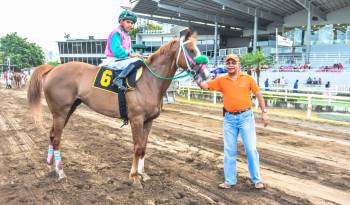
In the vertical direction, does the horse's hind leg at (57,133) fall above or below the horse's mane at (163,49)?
below

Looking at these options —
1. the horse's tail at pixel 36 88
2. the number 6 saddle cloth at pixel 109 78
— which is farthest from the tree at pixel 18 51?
the number 6 saddle cloth at pixel 109 78

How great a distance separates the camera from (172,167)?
5.39 metres

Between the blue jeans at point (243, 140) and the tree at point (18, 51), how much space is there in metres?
69.2

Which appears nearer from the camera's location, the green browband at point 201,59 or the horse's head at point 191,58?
the green browband at point 201,59

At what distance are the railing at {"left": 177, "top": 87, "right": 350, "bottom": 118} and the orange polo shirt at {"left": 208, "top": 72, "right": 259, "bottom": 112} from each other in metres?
8.43

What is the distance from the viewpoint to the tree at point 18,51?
65444 mm

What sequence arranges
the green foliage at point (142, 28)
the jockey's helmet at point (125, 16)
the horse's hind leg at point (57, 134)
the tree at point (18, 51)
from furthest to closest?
the tree at point (18, 51) < the green foliage at point (142, 28) < the horse's hind leg at point (57, 134) < the jockey's helmet at point (125, 16)

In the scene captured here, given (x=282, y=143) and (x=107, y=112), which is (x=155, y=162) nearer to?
(x=107, y=112)

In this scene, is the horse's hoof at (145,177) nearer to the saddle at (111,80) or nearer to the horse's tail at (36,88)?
the saddle at (111,80)

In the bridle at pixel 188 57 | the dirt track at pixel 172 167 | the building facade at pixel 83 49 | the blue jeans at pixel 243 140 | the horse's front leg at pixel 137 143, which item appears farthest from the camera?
the building facade at pixel 83 49

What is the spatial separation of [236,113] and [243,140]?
40 centimetres

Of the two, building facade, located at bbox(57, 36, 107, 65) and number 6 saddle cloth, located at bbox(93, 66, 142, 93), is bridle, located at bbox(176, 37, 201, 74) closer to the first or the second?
number 6 saddle cloth, located at bbox(93, 66, 142, 93)

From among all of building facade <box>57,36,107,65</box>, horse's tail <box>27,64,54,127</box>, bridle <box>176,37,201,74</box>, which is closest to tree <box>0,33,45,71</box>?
building facade <box>57,36,107,65</box>

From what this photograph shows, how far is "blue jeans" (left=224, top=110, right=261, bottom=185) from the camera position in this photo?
436 centimetres
